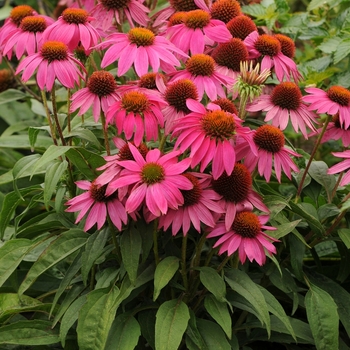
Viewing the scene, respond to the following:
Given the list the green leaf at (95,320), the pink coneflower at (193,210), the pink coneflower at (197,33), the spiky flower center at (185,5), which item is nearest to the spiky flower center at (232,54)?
the pink coneflower at (197,33)

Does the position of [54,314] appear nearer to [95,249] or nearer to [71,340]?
[71,340]

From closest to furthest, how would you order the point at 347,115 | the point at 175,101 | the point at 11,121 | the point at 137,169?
the point at 137,169
the point at 175,101
the point at 347,115
the point at 11,121

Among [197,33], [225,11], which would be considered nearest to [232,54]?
[197,33]

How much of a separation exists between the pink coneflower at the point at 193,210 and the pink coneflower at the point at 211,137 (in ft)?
0.19

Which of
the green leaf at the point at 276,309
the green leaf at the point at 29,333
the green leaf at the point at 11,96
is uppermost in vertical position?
the green leaf at the point at 276,309

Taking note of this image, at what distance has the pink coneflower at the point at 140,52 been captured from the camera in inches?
50.1

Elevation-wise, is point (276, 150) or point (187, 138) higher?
point (187, 138)

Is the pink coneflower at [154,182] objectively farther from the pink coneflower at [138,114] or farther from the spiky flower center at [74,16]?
the spiky flower center at [74,16]

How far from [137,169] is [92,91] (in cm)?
26

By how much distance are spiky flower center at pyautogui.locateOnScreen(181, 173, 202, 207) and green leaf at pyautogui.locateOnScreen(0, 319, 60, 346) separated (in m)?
0.43

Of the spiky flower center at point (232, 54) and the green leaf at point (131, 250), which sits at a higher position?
the spiky flower center at point (232, 54)

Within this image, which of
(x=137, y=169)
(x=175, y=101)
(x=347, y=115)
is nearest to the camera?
(x=137, y=169)

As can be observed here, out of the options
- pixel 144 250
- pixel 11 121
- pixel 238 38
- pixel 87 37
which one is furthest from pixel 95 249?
pixel 11 121

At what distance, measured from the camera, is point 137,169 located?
111cm
